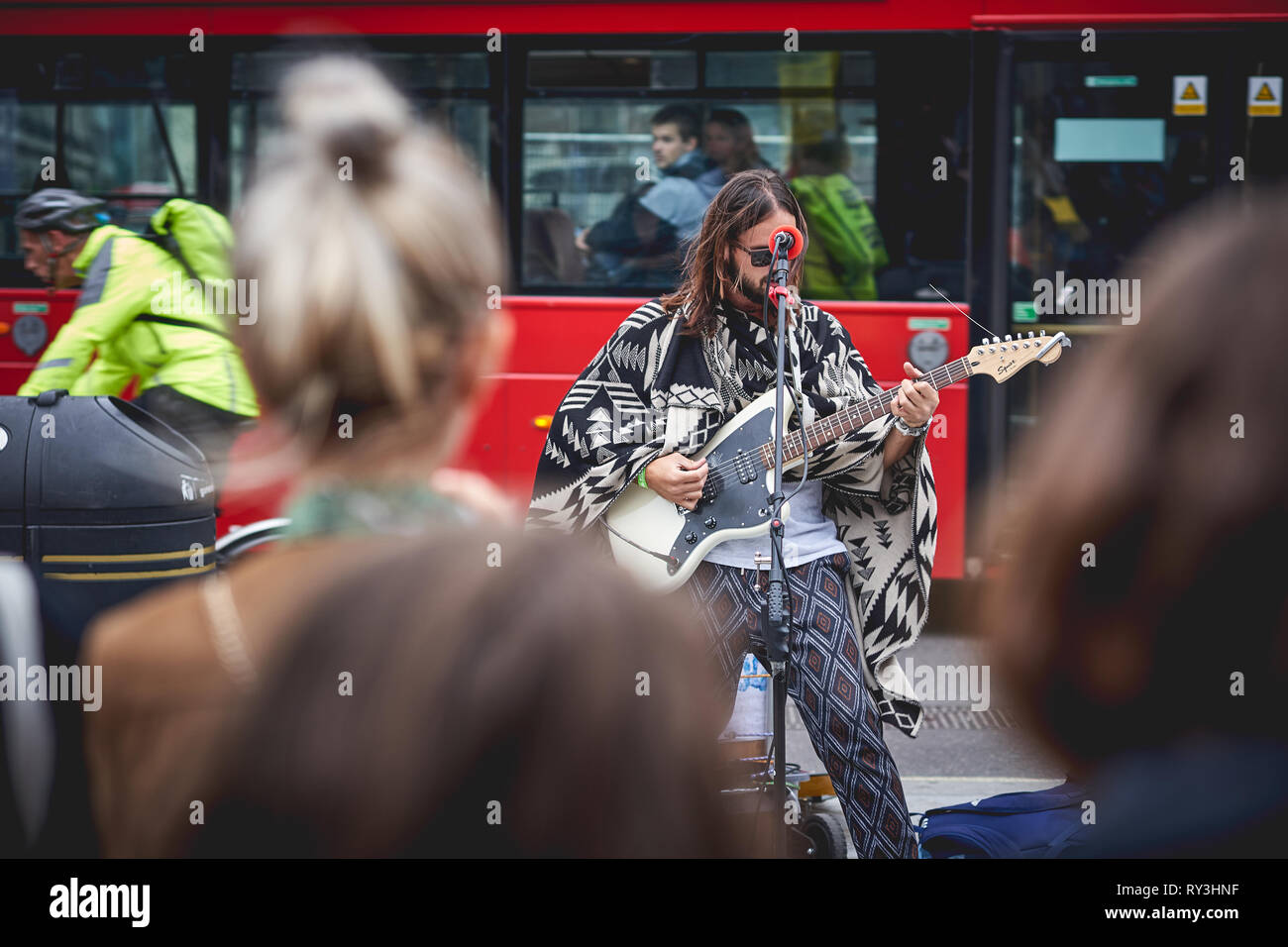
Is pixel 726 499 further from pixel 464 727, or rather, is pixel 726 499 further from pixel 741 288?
pixel 464 727

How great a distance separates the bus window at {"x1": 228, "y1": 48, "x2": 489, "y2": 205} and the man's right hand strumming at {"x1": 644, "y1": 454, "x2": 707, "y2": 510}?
3100 mm

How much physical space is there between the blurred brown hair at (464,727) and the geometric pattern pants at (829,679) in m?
2.17

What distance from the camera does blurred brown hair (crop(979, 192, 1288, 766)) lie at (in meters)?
1.01

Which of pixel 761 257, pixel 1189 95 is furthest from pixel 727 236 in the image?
pixel 1189 95

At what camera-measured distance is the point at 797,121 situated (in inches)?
236

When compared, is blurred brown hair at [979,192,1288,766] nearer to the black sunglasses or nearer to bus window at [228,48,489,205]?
the black sunglasses

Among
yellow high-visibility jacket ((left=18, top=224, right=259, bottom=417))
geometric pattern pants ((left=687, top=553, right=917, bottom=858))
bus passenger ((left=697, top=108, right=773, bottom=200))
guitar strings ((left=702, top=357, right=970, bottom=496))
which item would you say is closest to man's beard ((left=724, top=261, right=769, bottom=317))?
guitar strings ((left=702, top=357, right=970, bottom=496))

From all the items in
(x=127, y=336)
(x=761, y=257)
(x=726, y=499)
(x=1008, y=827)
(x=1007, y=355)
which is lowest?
(x=1008, y=827)

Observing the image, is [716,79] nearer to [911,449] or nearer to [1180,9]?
[1180,9]

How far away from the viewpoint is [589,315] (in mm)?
6160

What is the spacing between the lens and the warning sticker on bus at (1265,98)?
5969 millimetres

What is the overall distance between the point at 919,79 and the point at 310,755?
5.62 m

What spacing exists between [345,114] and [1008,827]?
8.17 feet
